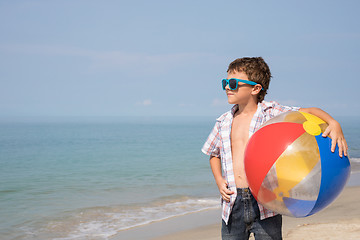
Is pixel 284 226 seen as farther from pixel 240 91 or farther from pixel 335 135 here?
pixel 335 135

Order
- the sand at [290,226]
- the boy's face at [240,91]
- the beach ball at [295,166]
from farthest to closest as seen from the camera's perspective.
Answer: the sand at [290,226] → the boy's face at [240,91] → the beach ball at [295,166]

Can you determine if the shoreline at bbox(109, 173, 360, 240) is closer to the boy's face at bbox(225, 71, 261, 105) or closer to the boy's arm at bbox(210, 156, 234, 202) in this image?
the boy's arm at bbox(210, 156, 234, 202)

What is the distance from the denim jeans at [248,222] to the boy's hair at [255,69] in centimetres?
77

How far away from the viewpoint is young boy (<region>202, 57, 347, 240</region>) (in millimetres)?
2947

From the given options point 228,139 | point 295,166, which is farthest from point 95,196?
point 295,166

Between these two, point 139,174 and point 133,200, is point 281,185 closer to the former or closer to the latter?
point 133,200

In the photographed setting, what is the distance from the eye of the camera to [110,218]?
7797 millimetres

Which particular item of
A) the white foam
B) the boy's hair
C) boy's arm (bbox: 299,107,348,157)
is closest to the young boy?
the boy's hair

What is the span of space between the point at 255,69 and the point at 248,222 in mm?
1111

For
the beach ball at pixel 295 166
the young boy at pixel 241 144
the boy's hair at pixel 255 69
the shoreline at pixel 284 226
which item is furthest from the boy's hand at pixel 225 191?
the shoreline at pixel 284 226

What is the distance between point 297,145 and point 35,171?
14.5m

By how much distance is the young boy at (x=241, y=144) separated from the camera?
2.95 metres

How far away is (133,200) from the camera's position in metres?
9.55

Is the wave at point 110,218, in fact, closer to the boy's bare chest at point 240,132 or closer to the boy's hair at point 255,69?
the boy's bare chest at point 240,132
